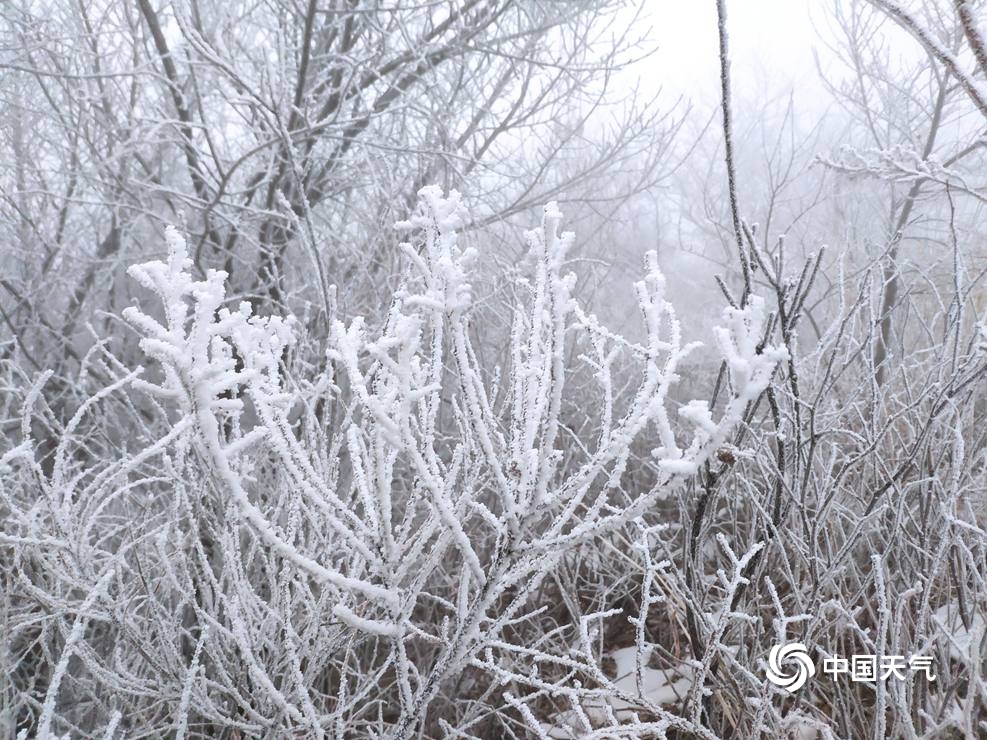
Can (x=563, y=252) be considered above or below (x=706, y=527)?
above

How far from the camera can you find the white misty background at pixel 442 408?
1.14m

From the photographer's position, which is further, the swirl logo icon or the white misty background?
the swirl logo icon

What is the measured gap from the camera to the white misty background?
1.14m

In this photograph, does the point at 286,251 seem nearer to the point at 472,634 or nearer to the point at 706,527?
the point at 706,527

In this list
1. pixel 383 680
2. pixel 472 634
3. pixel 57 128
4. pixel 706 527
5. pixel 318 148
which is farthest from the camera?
pixel 57 128

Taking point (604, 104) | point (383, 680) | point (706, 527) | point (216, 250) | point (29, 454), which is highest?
point (604, 104)

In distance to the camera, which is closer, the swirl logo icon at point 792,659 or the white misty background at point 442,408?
the white misty background at point 442,408

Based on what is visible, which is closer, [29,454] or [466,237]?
[29,454]

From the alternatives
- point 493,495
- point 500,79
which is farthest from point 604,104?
point 493,495

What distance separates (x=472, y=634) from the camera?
1195 millimetres

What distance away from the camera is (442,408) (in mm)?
4906

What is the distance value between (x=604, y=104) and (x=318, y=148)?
80.5 inches

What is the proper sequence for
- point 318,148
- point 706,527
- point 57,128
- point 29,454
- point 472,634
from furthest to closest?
point 57,128
point 318,148
point 706,527
point 29,454
point 472,634

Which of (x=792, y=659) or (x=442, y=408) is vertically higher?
(x=442, y=408)
